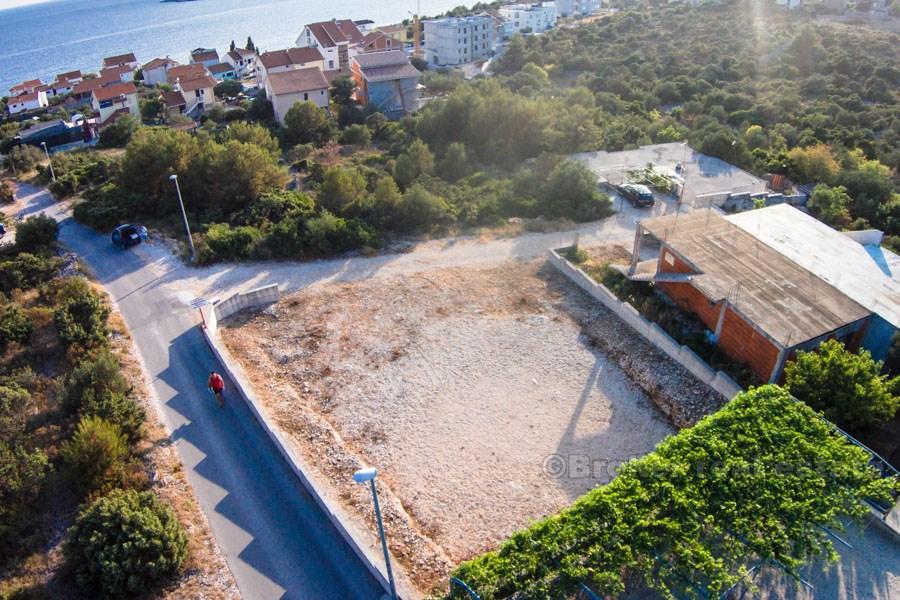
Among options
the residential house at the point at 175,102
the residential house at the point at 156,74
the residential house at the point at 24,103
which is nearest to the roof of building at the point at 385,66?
the residential house at the point at 175,102

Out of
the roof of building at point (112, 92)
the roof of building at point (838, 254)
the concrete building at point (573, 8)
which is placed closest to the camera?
the roof of building at point (838, 254)

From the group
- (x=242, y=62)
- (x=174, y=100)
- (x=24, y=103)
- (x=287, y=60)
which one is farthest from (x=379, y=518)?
(x=242, y=62)

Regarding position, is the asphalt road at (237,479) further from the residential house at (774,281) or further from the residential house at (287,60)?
the residential house at (287,60)

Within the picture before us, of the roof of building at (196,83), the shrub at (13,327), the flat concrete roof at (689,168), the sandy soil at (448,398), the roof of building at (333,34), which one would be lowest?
the sandy soil at (448,398)

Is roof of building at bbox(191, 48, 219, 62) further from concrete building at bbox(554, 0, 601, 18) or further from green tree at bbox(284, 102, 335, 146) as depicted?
concrete building at bbox(554, 0, 601, 18)

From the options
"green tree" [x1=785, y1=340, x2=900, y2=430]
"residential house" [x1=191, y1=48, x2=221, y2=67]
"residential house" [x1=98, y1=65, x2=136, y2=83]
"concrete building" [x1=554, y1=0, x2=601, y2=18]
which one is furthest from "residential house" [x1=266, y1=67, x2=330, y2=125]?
"concrete building" [x1=554, y1=0, x2=601, y2=18]

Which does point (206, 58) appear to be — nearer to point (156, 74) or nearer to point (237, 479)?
point (156, 74)
